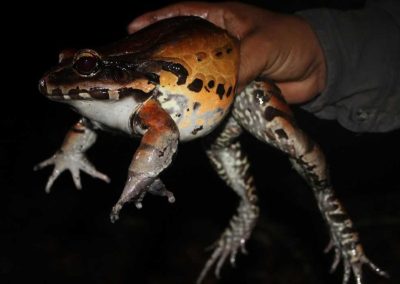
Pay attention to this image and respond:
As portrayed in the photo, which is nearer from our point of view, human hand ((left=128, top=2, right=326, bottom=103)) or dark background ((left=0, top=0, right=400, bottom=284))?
human hand ((left=128, top=2, right=326, bottom=103))

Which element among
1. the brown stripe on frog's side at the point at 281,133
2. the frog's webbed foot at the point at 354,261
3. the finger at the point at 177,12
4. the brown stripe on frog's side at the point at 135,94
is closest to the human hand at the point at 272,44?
the finger at the point at 177,12

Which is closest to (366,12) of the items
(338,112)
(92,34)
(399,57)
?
(399,57)

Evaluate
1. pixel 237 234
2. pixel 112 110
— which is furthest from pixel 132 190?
pixel 237 234

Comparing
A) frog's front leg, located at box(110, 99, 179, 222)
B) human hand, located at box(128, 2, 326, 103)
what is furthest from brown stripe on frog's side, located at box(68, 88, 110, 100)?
human hand, located at box(128, 2, 326, 103)

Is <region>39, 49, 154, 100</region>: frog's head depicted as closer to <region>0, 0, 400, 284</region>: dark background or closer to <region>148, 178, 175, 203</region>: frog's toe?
<region>148, 178, 175, 203</region>: frog's toe

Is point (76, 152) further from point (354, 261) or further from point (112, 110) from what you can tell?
point (354, 261)

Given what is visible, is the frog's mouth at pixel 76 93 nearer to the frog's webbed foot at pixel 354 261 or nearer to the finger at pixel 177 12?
the finger at pixel 177 12

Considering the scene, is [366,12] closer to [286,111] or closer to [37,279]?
[286,111]
